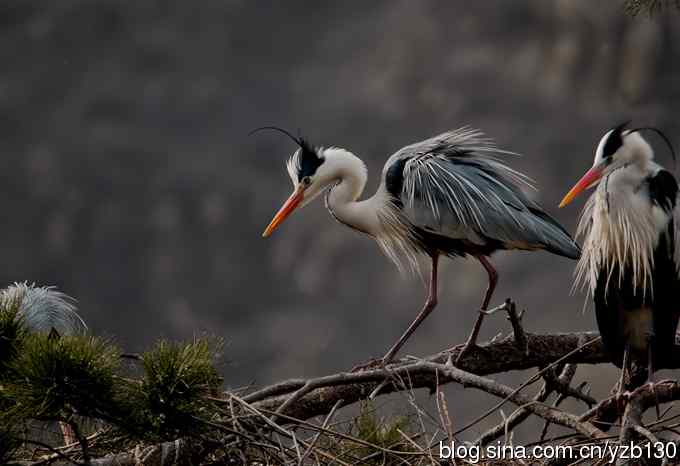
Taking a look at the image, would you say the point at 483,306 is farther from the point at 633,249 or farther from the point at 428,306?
the point at 633,249

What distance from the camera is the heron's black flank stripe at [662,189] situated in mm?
1602

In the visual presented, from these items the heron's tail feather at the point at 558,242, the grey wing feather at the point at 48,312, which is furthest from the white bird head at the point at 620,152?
the grey wing feather at the point at 48,312

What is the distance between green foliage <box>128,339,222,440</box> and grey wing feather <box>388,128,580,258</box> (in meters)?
0.95

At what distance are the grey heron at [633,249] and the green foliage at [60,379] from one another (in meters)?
Result: 0.80

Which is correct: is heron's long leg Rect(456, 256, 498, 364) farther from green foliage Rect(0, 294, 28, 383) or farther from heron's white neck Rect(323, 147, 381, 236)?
green foliage Rect(0, 294, 28, 383)

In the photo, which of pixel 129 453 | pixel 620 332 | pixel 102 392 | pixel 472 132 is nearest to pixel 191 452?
pixel 129 453

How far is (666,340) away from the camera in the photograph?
5.32ft

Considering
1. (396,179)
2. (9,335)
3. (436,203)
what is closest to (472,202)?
(436,203)

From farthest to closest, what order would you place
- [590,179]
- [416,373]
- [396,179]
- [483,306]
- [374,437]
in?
[396,179] < [483,306] < [590,179] < [416,373] < [374,437]

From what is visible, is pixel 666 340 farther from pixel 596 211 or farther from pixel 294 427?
pixel 294 427

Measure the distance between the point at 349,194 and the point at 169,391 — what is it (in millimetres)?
1106

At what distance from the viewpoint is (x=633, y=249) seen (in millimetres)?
1604

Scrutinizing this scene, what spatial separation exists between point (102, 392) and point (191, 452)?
0.32 meters

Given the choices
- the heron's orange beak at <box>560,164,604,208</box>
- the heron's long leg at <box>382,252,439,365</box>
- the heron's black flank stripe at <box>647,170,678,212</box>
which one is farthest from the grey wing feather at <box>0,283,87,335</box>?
the heron's black flank stripe at <box>647,170,678,212</box>
